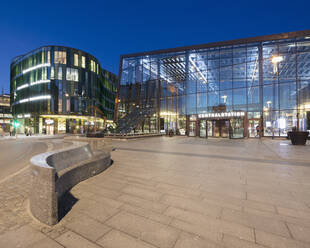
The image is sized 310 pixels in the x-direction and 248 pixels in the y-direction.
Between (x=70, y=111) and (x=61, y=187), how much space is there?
1662 inches

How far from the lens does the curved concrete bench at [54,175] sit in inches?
101

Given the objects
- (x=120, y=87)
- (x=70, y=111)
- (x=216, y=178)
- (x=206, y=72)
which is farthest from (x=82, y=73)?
(x=216, y=178)

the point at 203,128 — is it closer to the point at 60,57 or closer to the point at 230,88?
the point at 230,88

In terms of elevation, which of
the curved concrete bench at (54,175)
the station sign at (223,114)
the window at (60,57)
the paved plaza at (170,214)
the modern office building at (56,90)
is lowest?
the paved plaza at (170,214)

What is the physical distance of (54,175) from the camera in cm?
254

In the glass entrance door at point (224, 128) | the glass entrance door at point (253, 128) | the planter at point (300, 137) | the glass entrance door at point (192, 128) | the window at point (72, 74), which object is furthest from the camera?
the window at point (72, 74)

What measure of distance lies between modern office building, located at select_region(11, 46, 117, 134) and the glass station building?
1692 cm

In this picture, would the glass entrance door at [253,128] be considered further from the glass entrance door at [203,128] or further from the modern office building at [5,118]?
the modern office building at [5,118]

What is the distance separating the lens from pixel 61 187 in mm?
3570

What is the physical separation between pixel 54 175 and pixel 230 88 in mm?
27426

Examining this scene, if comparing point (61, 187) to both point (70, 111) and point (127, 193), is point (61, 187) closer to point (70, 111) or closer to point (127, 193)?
point (127, 193)

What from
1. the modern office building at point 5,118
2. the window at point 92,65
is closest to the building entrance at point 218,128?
the window at point 92,65

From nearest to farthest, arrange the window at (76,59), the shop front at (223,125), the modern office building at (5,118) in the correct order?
1. the shop front at (223,125)
2. the window at (76,59)
3. the modern office building at (5,118)

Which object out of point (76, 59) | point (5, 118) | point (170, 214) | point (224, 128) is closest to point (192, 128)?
point (224, 128)
